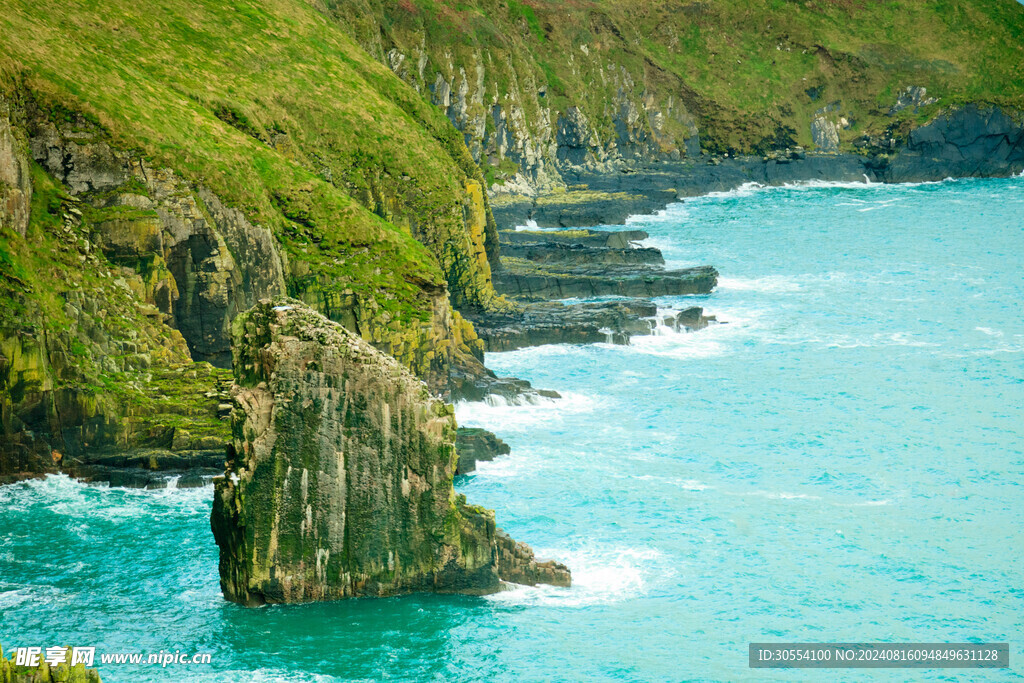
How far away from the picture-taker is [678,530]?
36094 millimetres

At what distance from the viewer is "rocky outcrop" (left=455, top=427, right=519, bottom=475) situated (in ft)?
133

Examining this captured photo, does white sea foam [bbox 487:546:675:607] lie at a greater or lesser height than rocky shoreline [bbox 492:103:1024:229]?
lesser

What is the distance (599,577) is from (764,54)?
13450 cm

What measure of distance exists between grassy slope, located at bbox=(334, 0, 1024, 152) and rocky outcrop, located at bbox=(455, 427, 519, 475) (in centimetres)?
8243

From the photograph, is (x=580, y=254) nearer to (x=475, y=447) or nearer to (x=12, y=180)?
(x=475, y=447)

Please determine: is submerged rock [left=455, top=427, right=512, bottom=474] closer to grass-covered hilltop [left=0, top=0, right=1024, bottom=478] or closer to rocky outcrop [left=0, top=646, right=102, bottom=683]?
grass-covered hilltop [left=0, top=0, right=1024, bottom=478]

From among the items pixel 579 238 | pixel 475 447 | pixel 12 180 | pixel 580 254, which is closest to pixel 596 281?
pixel 580 254

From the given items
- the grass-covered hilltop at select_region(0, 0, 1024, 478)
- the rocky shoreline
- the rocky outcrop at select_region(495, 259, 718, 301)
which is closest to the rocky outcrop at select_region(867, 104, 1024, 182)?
the rocky shoreline

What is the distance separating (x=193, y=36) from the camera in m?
54.2

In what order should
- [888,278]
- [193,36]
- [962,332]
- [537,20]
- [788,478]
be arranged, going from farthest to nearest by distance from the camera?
[537,20]
[888,278]
[962,332]
[193,36]
[788,478]

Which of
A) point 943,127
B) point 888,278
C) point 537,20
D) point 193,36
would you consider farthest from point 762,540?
point 943,127

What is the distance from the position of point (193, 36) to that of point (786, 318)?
3909cm

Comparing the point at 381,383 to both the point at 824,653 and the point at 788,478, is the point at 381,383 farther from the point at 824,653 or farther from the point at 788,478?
the point at 788,478

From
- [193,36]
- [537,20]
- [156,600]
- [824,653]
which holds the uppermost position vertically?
[537,20]
